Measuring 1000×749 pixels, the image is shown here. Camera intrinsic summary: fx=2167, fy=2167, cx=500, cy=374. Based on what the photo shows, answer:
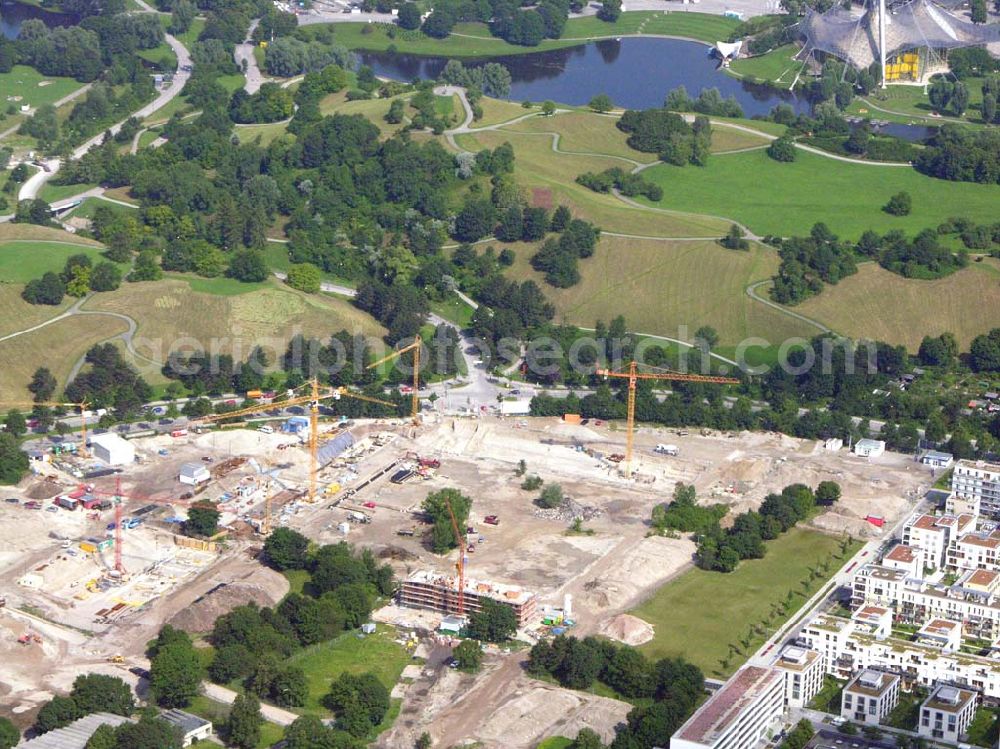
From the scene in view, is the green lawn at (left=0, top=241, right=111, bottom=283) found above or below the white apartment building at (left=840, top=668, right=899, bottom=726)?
above

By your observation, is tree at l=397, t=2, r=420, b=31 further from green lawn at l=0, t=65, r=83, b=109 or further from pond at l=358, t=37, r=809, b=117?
green lawn at l=0, t=65, r=83, b=109

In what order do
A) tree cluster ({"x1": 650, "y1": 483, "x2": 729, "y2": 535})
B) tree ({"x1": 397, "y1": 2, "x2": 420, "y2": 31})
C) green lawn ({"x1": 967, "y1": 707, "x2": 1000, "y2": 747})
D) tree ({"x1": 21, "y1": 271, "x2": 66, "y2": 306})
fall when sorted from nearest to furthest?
1. green lawn ({"x1": 967, "y1": 707, "x2": 1000, "y2": 747})
2. tree cluster ({"x1": 650, "y1": 483, "x2": 729, "y2": 535})
3. tree ({"x1": 21, "y1": 271, "x2": 66, "y2": 306})
4. tree ({"x1": 397, "y1": 2, "x2": 420, "y2": 31})

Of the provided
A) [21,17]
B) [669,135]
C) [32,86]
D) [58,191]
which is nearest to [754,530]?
[669,135]

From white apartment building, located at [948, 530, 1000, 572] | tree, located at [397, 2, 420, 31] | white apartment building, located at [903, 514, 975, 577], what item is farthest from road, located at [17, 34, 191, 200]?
white apartment building, located at [948, 530, 1000, 572]

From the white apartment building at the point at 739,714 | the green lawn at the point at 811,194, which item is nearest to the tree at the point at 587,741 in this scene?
the white apartment building at the point at 739,714

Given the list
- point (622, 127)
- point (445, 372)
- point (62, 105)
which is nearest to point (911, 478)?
point (445, 372)

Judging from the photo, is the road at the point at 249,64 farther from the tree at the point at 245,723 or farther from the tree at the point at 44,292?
the tree at the point at 245,723

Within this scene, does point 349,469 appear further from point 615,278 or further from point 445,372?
point 615,278
